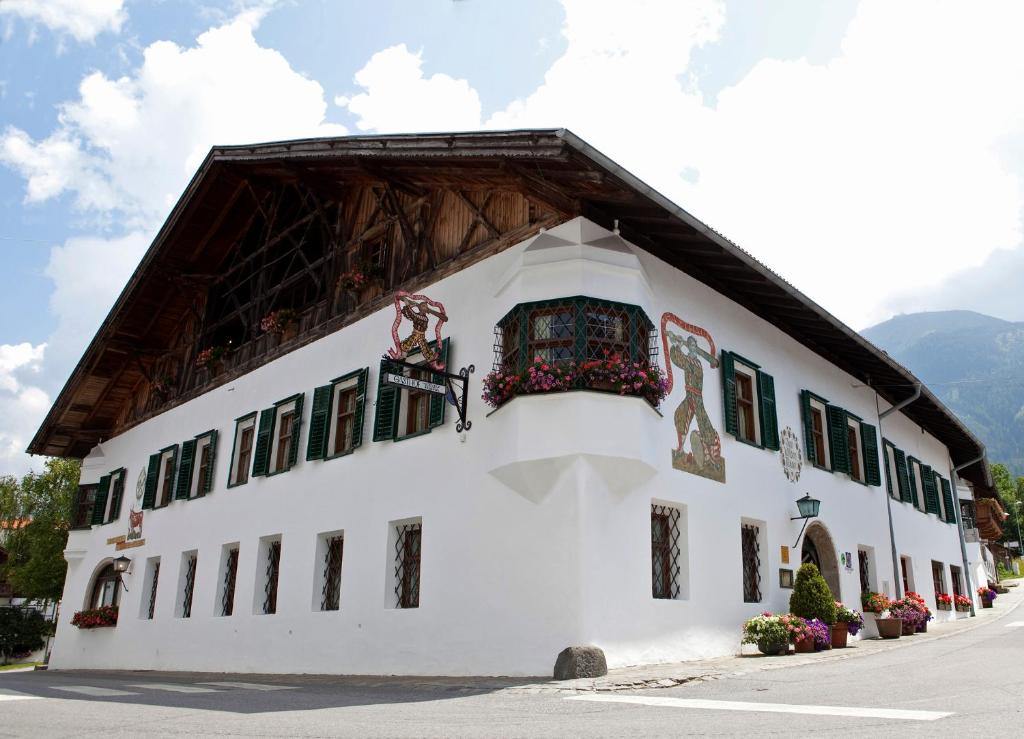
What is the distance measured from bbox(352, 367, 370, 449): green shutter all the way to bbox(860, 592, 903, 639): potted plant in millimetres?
9049

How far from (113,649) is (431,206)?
1250 cm

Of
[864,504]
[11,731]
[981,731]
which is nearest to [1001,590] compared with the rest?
[864,504]

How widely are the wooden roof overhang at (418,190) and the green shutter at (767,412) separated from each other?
134cm

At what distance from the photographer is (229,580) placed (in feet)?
53.0

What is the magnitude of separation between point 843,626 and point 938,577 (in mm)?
9850

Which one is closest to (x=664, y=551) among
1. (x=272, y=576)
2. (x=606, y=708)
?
(x=606, y=708)

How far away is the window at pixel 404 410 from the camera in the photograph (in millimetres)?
12273

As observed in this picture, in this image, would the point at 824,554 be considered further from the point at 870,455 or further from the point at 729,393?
the point at 729,393

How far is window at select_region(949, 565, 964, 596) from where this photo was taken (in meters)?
21.6

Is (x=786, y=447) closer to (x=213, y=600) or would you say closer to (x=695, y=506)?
(x=695, y=506)

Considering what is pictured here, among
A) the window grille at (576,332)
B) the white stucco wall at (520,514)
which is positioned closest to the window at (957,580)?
the white stucco wall at (520,514)

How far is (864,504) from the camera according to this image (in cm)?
1617

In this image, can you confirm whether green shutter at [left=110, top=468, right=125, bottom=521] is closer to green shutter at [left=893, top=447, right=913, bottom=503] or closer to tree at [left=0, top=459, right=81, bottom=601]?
tree at [left=0, top=459, right=81, bottom=601]

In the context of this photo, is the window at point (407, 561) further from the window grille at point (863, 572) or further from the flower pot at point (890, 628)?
the window grille at point (863, 572)
